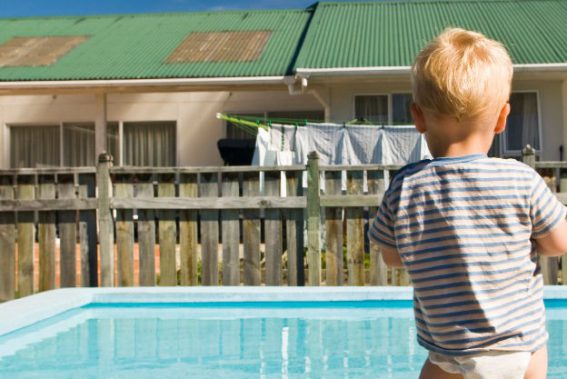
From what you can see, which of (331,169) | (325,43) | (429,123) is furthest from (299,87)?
(429,123)

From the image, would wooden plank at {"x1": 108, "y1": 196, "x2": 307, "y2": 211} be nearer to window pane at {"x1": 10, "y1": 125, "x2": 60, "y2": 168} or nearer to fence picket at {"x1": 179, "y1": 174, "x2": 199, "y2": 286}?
fence picket at {"x1": 179, "y1": 174, "x2": 199, "y2": 286}

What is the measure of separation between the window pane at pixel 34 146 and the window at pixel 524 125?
10.2 meters

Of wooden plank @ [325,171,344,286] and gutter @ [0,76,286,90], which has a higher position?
gutter @ [0,76,286,90]

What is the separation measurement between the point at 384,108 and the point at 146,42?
19.9 ft

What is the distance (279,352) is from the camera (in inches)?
211

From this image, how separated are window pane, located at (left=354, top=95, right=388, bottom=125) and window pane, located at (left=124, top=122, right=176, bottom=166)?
15.3 ft

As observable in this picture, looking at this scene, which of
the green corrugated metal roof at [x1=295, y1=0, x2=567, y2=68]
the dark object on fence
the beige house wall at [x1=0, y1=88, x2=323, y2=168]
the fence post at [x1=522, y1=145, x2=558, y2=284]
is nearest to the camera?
the fence post at [x1=522, y1=145, x2=558, y2=284]

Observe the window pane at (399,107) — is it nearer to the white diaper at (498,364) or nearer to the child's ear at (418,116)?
the child's ear at (418,116)

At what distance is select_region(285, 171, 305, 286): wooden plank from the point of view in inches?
292

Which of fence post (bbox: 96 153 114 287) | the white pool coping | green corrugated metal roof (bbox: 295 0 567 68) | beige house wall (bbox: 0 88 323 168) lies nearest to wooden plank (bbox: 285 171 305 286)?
the white pool coping

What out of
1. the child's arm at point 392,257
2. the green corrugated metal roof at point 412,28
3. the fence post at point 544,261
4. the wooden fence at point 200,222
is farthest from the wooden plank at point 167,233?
the green corrugated metal roof at point 412,28

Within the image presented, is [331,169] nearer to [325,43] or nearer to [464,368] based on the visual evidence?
[464,368]

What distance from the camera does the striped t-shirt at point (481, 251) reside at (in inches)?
79.0

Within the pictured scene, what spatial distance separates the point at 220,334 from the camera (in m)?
5.96
